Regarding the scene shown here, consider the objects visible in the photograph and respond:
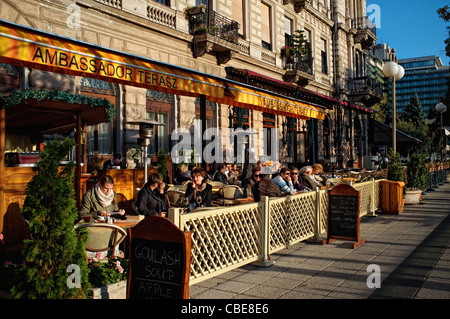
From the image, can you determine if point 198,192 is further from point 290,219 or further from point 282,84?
point 282,84

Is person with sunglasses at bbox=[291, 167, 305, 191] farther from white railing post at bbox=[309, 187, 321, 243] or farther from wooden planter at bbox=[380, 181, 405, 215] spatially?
wooden planter at bbox=[380, 181, 405, 215]

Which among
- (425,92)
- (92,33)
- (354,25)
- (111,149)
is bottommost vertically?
(111,149)

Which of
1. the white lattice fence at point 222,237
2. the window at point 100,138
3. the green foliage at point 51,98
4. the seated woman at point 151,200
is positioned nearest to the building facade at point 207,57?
the window at point 100,138

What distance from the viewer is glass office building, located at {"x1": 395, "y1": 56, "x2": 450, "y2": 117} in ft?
557

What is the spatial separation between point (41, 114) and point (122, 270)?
5.22m

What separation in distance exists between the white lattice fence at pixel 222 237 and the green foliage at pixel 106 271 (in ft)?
2.78

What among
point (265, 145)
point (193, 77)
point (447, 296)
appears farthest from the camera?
point (265, 145)

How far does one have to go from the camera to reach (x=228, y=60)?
Answer: 17.2 meters

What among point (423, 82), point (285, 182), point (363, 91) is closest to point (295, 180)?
point (285, 182)

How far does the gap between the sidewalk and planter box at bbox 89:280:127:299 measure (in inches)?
34.4

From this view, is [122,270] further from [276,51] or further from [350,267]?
[276,51]

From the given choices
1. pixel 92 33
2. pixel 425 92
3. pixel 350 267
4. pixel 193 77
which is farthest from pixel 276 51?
pixel 425 92

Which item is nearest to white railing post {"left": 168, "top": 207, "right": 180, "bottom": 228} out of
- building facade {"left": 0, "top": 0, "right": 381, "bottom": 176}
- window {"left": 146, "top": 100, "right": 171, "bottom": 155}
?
building facade {"left": 0, "top": 0, "right": 381, "bottom": 176}

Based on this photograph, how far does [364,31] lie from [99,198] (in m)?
32.5
